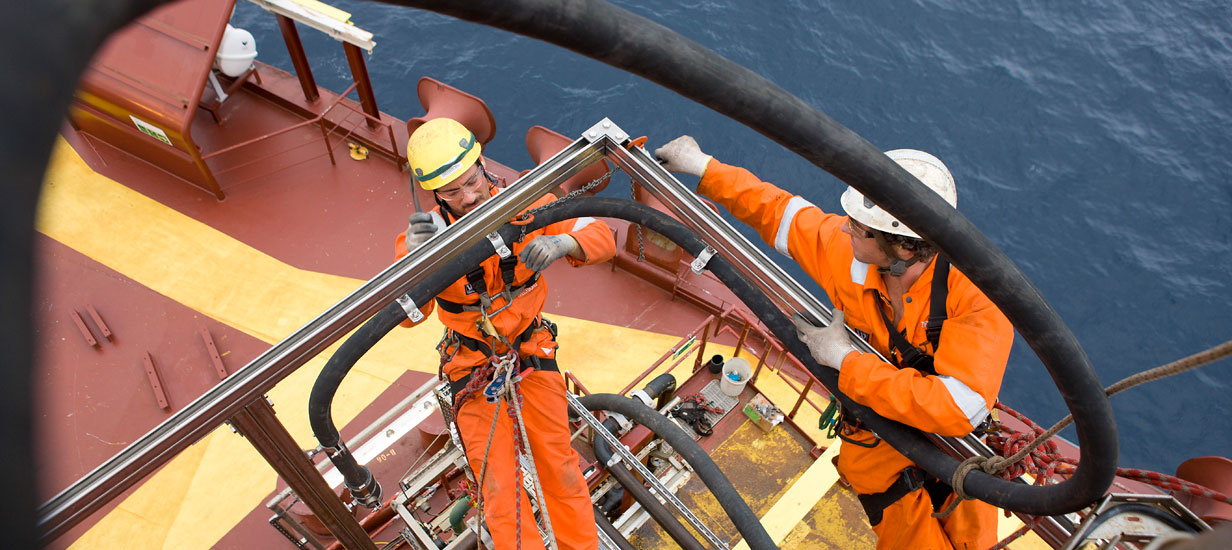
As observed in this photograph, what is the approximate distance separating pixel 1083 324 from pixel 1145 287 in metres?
1.49

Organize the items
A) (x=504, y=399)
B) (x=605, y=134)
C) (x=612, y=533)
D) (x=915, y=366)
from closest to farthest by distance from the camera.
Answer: (x=605, y=134)
(x=915, y=366)
(x=504, y=399)
(x=612, y=533)

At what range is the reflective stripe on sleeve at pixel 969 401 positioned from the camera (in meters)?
3.32

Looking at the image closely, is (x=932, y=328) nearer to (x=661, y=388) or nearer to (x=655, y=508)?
(x=655, y=508)

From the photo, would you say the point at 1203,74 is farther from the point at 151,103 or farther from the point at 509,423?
the point at 151,103

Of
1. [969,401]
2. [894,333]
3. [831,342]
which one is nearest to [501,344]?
[831,342]

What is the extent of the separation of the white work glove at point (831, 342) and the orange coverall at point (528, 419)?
1.55m

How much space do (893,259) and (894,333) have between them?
1.38 ft

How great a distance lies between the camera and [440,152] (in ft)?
14.1

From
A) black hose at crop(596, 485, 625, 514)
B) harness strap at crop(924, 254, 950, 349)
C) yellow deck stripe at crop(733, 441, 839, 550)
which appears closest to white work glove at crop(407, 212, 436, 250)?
harness strap at crop(924, 254, 950, 349)

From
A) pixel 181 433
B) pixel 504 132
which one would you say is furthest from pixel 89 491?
pixel 504 132

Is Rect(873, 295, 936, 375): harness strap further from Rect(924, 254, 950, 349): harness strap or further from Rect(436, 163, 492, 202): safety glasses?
Rect(436, 163, 492, 202): safety glasses

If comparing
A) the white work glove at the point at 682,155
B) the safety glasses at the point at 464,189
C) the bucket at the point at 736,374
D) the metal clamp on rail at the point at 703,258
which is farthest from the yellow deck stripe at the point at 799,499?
the safety glasses at the point at 464,189

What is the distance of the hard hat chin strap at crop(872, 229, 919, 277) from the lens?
149 inches

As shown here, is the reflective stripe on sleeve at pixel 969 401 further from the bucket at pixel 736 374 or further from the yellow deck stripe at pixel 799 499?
the bucket at pixel 736 374
